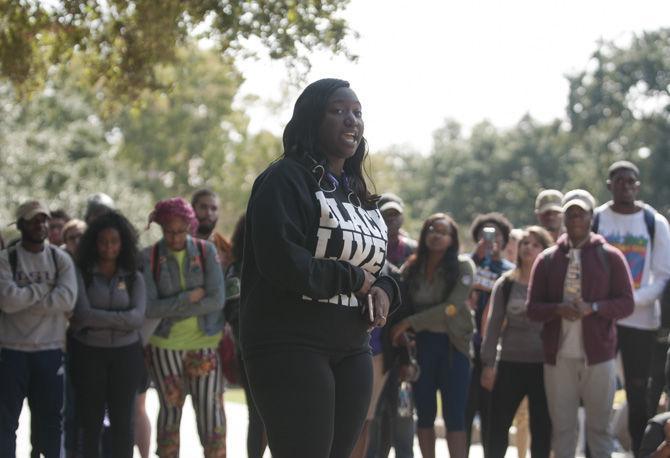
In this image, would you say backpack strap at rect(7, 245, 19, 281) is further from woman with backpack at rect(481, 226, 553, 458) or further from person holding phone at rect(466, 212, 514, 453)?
person holding phone at rect(466, 212, 514, 453)

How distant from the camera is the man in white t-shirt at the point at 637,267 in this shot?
9609mm

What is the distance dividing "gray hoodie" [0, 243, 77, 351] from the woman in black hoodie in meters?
4.12

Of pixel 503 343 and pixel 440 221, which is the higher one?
pixel 440 221

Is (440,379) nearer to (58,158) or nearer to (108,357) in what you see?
(108,357)

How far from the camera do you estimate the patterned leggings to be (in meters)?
9.02

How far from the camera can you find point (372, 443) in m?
9.87

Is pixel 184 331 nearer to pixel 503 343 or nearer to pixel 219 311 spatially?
pixel 219 311

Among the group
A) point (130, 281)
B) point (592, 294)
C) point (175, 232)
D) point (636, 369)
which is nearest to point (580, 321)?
point (592, 294)

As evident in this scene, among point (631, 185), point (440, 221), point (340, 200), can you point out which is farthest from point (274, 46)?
point (340, 200)

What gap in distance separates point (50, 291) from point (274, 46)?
11.9ft

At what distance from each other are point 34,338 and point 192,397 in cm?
122

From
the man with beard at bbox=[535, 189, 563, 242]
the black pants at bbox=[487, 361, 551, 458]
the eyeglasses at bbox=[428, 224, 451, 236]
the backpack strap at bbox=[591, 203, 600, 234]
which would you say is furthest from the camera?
the man with beard at bbox=[535, 189, 563, 242]

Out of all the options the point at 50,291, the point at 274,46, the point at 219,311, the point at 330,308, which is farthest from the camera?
the point at 274,46

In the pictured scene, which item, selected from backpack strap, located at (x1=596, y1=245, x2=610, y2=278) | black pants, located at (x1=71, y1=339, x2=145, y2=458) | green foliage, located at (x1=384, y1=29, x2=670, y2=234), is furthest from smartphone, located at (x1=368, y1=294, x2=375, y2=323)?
green foliage, located at (x1=384, y1=29, x2=670, y2=234)
